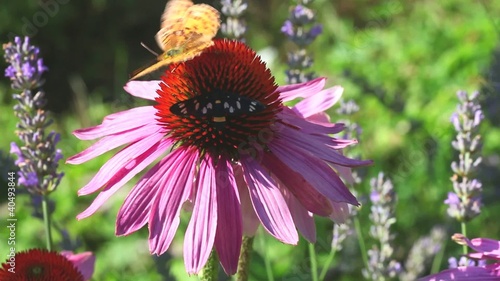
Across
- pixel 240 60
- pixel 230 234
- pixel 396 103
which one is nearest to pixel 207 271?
pixel 230 234

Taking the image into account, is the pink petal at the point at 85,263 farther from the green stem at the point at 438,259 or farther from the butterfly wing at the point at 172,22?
the green stem at the point at 438,259

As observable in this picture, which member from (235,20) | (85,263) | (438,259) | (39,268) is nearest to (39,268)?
(39,268)

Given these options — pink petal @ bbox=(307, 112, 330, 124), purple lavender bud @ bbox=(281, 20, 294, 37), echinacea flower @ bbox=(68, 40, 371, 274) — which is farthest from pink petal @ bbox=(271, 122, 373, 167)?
purple lavender bud @ bbox=(281, 20, 294, 37)

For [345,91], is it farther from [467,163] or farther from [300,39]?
[467,163]

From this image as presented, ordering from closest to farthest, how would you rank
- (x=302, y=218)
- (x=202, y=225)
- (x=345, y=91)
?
(x=202, y=225), (x=302, y=218), (x=345, y=91)

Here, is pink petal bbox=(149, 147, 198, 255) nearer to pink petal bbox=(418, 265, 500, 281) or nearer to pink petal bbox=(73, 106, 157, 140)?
pink petal bbox=(73, 106, 157, 140)

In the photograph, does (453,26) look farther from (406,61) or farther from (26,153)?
(26,153)

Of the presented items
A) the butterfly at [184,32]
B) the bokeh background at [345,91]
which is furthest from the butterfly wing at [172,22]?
the bokeh background at [345,91]
